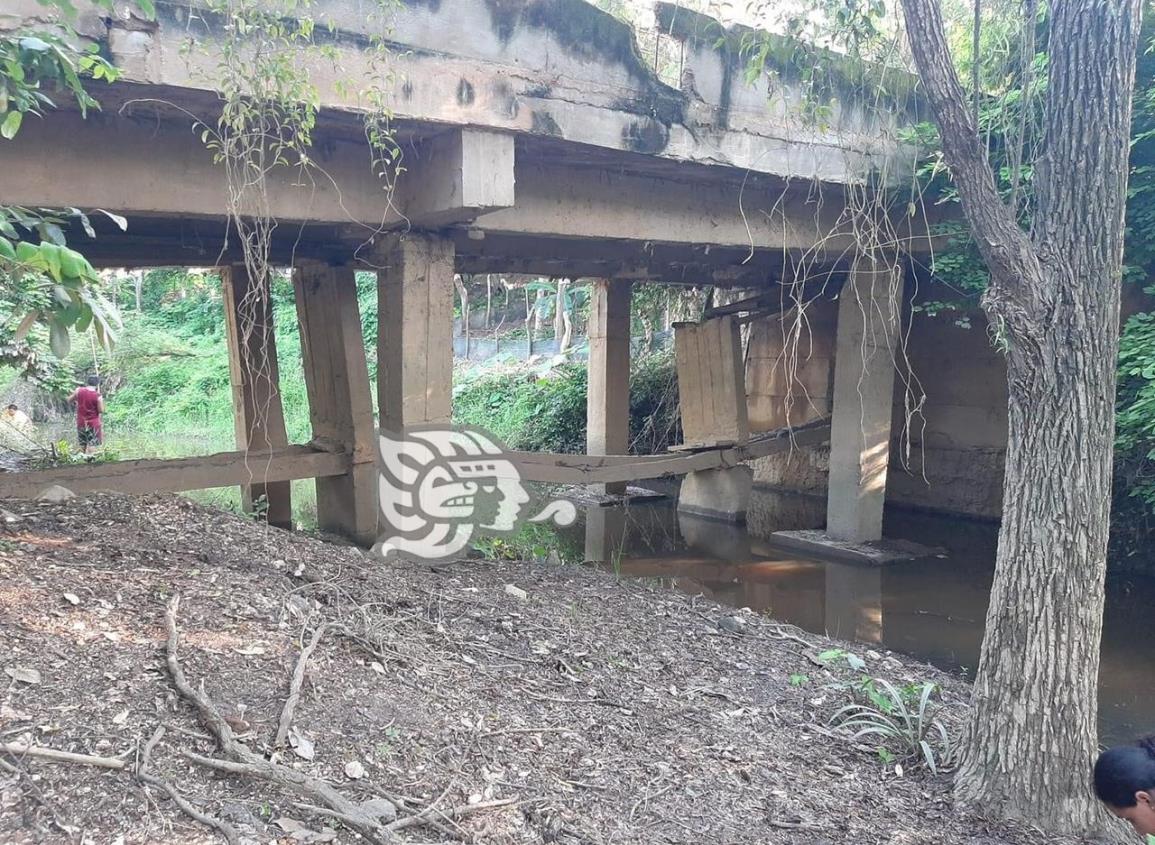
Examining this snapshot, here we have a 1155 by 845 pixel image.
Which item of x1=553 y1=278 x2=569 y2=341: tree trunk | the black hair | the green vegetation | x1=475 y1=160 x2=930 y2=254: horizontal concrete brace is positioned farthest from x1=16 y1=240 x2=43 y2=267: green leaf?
x1=553 y1=278 x2=569 y2=341: tree trunk

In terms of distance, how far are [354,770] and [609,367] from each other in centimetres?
1015

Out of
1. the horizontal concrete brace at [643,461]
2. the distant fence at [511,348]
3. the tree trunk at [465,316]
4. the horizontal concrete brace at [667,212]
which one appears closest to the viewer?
the horizontal concrete brace at [667,212]

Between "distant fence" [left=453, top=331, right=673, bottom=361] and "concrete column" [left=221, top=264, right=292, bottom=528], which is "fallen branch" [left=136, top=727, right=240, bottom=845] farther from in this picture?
"distant fence" [left=453, top=331, right=673, bottom=361]

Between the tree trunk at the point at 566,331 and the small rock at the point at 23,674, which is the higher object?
the tree trunk at the point at 566,331

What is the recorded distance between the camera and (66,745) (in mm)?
2635

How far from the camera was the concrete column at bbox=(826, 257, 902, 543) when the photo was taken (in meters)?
9.77

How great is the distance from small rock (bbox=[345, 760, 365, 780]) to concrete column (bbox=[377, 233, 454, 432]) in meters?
3.91

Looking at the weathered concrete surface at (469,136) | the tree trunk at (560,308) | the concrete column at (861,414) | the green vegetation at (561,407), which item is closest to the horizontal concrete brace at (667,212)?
the weathered concrete surface at (469,136)

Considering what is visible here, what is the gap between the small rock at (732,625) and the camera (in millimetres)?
5910

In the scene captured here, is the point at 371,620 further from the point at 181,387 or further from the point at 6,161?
the point at 181,387

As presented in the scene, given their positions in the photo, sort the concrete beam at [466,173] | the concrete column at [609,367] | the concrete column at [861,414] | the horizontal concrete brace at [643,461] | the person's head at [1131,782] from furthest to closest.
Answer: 1. the concrete column at [609,367]
2. the concrete column at [861,414]
3. the horizontal concrete brace at [643,461]
4. the concrete beam at [466,173]
5. the person's head at [1131,782]

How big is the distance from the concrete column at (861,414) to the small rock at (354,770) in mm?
7844

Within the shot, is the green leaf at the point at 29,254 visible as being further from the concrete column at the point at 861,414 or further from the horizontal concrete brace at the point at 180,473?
the concrete column at the point at 861,414

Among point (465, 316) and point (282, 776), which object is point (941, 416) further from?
point (465, 316)
